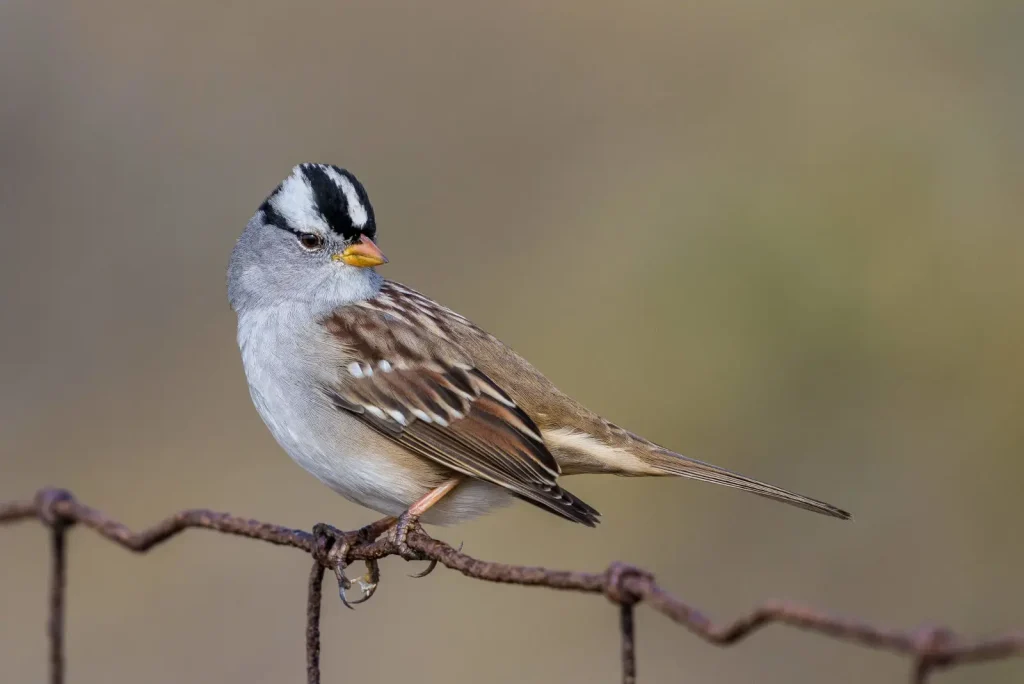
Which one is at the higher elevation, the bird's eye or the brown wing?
the bird's eye

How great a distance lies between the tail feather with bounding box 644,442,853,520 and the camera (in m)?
3.40

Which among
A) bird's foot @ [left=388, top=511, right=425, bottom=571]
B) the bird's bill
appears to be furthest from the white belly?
the bird's bill

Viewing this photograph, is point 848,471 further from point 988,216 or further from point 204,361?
point 204,361

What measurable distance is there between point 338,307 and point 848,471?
3330mm

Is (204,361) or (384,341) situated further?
(204,361)

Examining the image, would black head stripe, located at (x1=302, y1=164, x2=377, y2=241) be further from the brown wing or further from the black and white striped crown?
the brown wing

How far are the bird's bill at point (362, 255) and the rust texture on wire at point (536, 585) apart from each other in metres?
0.85

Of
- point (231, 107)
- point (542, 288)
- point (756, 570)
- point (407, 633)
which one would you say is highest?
point (231, 107)

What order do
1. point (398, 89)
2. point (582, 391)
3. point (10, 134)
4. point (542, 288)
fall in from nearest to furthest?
point (582, 391) < point (542, 288) < point (10, 134) < point (398, 89)

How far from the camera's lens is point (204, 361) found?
8.16 m

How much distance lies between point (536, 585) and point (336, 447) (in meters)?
1.73

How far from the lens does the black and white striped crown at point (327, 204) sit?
4.20 meters

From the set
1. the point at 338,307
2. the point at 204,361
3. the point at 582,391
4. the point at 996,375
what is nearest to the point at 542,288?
the point at 582,391

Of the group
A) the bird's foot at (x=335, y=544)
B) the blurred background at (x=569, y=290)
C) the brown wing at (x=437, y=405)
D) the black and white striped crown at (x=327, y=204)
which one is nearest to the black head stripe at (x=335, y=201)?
the black and white striped crown at (x=327, y=204)
